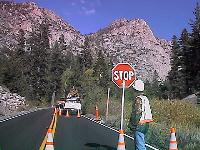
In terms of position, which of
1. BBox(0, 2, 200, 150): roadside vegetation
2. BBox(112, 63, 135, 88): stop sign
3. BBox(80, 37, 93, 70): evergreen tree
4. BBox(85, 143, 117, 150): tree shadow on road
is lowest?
BBox(85, 143, 117, 150): tree shadow on road

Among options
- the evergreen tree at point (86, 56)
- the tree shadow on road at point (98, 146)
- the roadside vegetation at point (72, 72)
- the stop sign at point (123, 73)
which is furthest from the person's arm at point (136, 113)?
the evergreen tree at point (86, 56)

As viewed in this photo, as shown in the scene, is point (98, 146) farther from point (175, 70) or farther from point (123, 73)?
point (175, 70)

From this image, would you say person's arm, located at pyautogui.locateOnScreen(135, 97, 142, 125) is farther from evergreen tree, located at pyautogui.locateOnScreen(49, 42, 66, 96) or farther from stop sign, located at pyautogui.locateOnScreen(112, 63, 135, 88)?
evergreen tree, located at pyautogui.locateOnScreen(49, 42, 66, 96)

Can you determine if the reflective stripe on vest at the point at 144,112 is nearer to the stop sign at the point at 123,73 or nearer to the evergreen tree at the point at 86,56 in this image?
the stop sign at the point at 123,73

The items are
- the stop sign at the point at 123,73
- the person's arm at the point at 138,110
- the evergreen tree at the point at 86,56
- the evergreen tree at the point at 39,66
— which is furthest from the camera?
the evergreen tree at the point at 86,56

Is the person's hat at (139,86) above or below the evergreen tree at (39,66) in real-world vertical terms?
below

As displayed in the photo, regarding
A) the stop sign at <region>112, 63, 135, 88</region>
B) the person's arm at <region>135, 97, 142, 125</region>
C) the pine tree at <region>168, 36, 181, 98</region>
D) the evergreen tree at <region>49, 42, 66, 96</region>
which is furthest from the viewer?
the evergreen tree at <region>49, 42, 66, 96</region>

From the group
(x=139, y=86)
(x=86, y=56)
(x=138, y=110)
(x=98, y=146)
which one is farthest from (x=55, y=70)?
(x=138, y=110)

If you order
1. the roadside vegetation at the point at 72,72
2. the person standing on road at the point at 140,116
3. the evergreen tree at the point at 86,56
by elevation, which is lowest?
the person standing on road at the point at 140,116

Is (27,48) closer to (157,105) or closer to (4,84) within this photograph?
(4,84)

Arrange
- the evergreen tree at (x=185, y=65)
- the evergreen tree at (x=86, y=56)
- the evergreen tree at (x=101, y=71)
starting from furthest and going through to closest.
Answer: the evergreen tree at (x=86, y=56) → the evergreen tree at (x=101, y=71) → the evergreen tree at (x=185, y=65)

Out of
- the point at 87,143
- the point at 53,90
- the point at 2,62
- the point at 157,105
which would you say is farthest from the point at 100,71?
the point at 87,143

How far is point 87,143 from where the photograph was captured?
16.5 metres

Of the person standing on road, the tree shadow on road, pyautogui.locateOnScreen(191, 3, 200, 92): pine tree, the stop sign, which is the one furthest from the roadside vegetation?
the person standing on road
